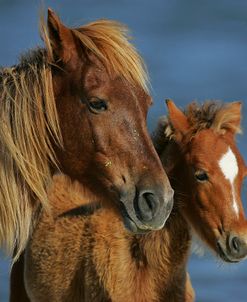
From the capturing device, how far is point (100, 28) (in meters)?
5.21

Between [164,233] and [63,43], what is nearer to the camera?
[63,43]

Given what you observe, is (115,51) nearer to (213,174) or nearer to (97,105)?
(97,105)

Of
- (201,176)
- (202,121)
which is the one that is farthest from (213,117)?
(201,176)

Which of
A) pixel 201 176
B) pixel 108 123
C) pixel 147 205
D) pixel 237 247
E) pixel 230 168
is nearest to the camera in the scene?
pixel 147 205

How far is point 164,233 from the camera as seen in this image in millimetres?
7121

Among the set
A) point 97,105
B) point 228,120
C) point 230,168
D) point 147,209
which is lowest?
point 147,209

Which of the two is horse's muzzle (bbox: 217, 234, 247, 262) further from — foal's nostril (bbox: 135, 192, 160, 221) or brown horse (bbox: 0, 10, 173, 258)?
foal's nostril (bbox: 135, 192, 160, 221)

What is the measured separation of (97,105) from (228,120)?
9.31ft

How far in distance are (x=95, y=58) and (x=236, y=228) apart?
235 cm

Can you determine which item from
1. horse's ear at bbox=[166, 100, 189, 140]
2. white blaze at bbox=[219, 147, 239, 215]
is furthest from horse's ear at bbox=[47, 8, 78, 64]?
horse's ear at bbox=[166, 100, 189, 140]

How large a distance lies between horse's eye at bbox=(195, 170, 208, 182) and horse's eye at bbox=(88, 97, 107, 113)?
239 centimetres

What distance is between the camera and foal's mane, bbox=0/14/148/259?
4844 millimetres

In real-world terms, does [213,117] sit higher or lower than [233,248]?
higher

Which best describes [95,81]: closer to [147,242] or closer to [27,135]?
[27,135]
